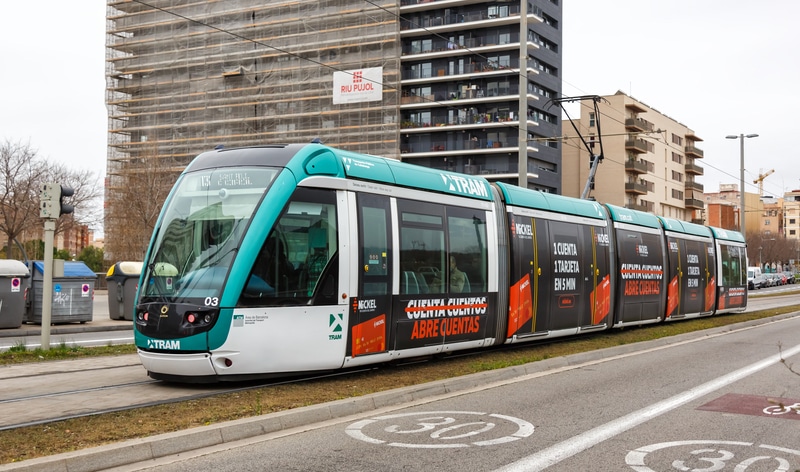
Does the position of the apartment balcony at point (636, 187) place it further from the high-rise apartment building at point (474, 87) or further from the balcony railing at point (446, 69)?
the balcony railing at point (446, 69)

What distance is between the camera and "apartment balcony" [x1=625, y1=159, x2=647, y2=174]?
8538 centimetres

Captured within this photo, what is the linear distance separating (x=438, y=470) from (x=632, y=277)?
14.4 meters

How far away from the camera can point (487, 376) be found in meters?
10.9

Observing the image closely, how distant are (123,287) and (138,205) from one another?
32.3m

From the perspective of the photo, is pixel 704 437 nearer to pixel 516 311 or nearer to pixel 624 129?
pixel 516 311

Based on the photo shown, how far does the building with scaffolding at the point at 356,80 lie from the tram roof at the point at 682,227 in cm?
4491

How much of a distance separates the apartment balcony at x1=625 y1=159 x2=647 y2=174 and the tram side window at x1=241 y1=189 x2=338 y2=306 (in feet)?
262

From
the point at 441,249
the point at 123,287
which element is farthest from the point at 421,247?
the point at 123,287

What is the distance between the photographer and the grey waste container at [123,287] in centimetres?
2245

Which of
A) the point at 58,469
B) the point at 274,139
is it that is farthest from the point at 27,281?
the point at 274,139

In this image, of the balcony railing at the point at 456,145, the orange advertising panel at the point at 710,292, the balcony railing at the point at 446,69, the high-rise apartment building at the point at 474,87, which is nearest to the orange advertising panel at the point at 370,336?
the orange advertising panel at the point at 710,292

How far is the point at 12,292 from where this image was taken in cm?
1859

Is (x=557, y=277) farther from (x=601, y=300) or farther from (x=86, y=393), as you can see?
(x=86, y=393)

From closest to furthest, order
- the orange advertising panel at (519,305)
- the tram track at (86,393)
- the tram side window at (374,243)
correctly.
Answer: the tram track at (86,393) → the tram side window at (374,243) → the orange advertising panel at (519,305)
